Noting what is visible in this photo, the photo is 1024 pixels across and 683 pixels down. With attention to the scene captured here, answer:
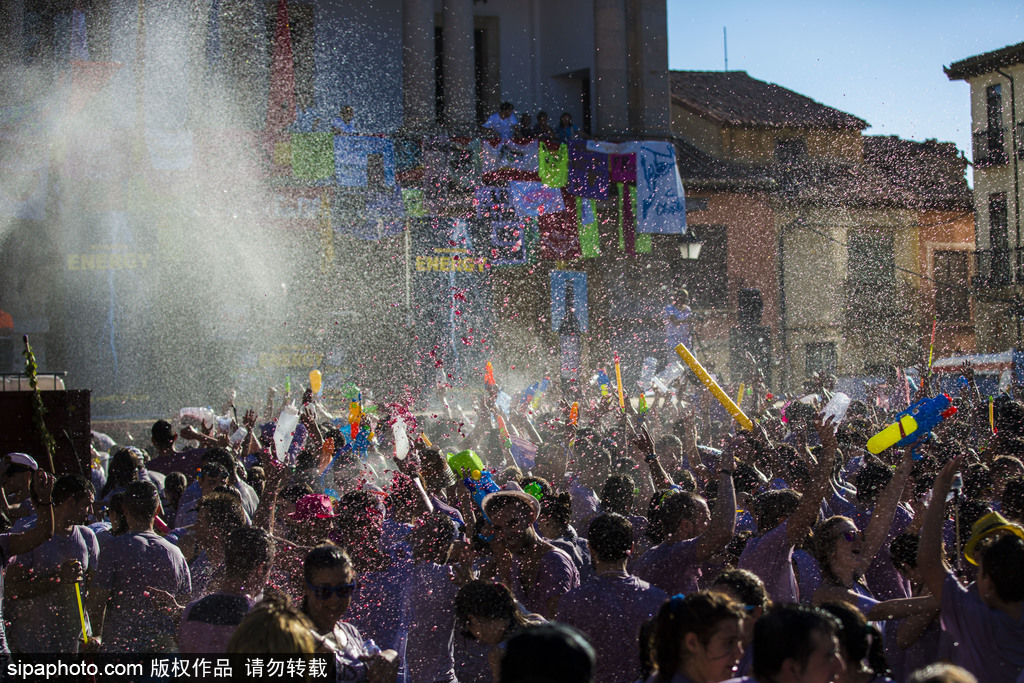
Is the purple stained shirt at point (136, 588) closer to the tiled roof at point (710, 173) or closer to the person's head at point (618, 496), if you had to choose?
the person's head at point (618, 496)

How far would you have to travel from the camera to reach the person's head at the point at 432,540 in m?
3.97

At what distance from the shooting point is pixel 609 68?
19.3 metres

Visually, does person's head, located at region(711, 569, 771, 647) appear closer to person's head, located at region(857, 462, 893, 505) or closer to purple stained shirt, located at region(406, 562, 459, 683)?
purple stained shirt, located at region(406, 562, 459, 683)

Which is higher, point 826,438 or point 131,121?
point 131,121

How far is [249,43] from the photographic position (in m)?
17.6

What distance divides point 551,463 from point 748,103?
2398cm

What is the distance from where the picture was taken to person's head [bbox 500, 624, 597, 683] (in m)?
2.10

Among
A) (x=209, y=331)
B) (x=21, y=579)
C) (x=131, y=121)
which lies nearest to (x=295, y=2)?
(x=131, y=121)

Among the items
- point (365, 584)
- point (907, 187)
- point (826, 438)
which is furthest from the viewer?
point (907, 187)

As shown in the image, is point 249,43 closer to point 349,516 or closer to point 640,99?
point 640,99

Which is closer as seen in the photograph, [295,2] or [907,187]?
[295,2]

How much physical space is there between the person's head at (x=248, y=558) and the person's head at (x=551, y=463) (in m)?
3.10

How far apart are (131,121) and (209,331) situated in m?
3.63

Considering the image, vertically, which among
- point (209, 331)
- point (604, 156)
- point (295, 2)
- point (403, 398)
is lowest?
point (403, 398)
